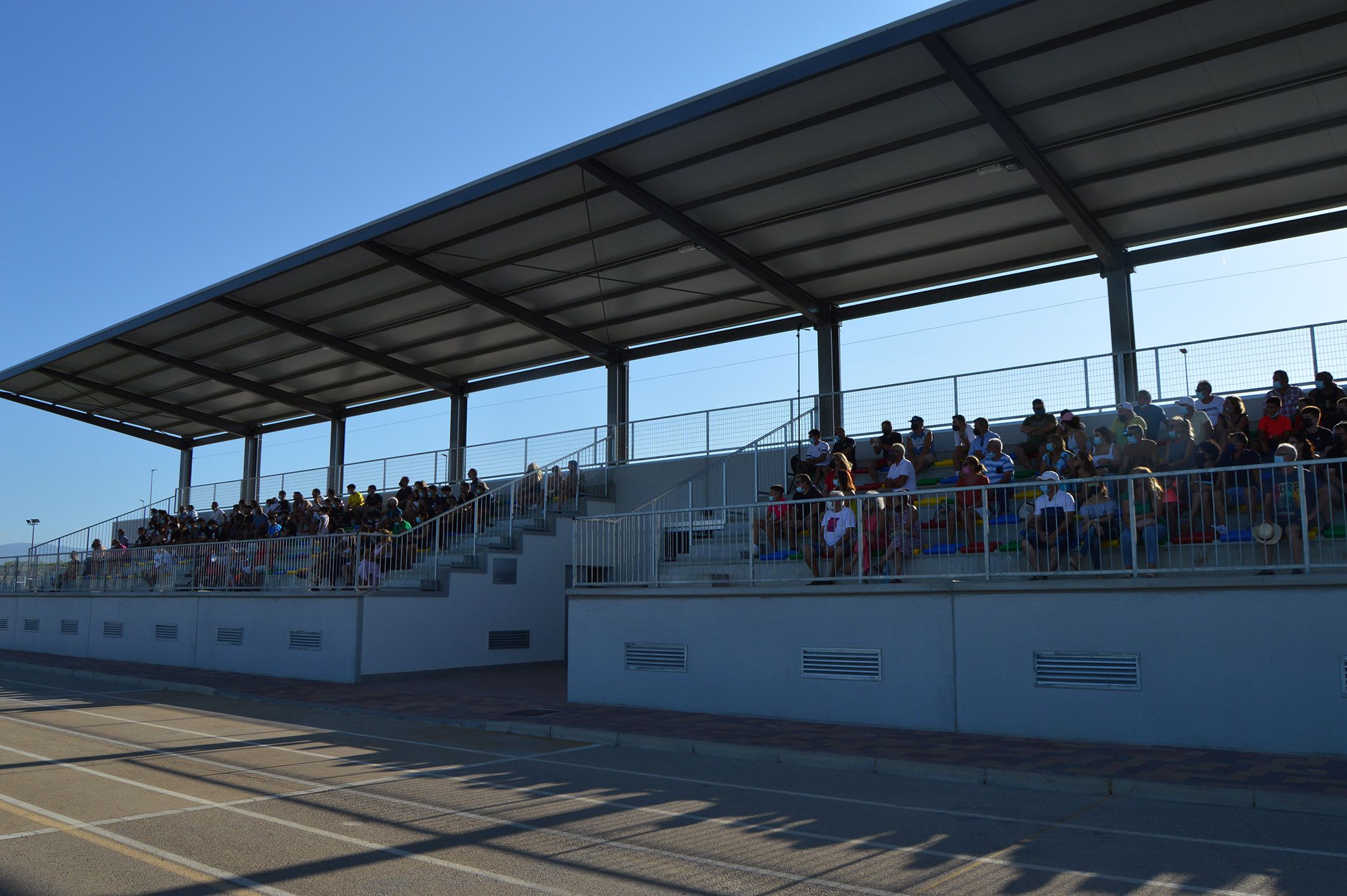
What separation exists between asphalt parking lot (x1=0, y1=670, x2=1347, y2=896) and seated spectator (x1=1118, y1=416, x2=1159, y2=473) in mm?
4920

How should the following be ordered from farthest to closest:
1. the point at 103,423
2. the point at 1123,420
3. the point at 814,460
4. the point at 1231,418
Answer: the point at 103,423 < the point at 814,460 < the point at 1123,420 < the point at 1231,418

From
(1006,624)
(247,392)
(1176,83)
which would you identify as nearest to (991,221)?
(1176,83)

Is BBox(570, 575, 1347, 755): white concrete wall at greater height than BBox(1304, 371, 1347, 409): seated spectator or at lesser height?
lesser

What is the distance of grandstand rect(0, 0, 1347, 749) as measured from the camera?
11.6m

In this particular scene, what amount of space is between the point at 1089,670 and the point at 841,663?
2897 mm

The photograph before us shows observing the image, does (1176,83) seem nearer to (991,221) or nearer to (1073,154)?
(1073,154)

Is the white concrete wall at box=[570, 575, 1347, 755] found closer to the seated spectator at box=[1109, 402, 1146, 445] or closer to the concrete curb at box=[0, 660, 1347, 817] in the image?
the concrete curb at box=[0, 660, 1347, 817]

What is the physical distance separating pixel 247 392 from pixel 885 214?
899 inches

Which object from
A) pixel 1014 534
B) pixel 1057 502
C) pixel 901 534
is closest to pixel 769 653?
pixel 901 534

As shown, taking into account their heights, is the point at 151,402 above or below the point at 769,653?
above

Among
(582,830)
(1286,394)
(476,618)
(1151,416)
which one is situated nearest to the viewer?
(582,830)

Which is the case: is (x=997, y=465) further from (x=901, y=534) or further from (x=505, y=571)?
(x=505, y=571)

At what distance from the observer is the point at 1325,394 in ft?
43.4

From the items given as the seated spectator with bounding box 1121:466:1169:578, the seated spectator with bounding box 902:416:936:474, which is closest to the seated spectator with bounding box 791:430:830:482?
the seated spectator with bounding box 902:416:936:474
